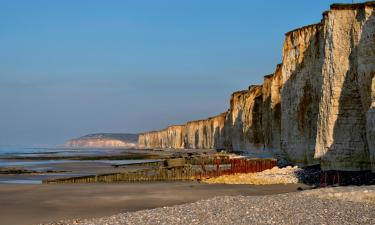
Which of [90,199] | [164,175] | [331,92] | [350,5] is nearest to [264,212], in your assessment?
[90,199]

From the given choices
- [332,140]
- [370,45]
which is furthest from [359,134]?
[370,45]

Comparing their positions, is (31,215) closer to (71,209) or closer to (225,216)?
(71,209)

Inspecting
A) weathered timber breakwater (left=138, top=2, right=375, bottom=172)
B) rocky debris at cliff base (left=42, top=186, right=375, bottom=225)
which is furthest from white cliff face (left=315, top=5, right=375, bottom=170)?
rocky debris at cliff base (left=42, top=186, right=375, bottom=225)

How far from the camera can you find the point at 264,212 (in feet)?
47.5

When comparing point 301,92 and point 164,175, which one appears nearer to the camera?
point 164,175

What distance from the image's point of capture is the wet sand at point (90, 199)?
16.6 meters

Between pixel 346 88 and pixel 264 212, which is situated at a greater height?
pixel 346 88

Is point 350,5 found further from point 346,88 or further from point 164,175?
point 164,175

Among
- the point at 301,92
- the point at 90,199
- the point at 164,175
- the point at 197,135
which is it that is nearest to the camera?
the point at 90,199

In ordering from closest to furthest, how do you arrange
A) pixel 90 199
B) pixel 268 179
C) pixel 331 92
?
pixel 90 199, pixel 331 92, pixel 268 179

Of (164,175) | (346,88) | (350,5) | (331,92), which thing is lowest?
(164,175)

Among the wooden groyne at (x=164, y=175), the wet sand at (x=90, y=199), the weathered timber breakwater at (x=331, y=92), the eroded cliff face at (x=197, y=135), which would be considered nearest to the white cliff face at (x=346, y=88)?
the weathered timber breakwater at (x=331, y=92)

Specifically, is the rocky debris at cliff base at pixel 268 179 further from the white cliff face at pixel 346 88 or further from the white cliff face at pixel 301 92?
the white cliff face at pixel 301 92

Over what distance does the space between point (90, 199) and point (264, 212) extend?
8.72 metres
